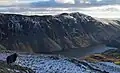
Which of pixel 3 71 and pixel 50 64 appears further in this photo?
pixel 50 64

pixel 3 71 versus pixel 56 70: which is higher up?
pixel 3 71

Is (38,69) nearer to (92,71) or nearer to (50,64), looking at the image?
(50,64)

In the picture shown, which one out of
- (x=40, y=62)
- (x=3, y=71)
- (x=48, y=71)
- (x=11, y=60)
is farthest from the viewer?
(x=40, y=62)

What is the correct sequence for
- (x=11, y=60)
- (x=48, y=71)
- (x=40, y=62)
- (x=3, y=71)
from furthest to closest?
(x=40, y=62) → (x=11, y=60) → (x=48, y=71) → (x=3, y=71)

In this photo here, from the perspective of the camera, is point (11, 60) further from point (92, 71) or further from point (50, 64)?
point (92, 71)

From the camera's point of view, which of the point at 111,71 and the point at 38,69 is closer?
the point at 38,69

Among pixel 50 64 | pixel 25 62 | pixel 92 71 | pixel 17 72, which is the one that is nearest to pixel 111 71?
pixel 92 71

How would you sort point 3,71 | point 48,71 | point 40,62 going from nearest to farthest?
1. point 3,71
2. point 48,71
3. point 40,62

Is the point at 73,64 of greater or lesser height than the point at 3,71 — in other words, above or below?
below

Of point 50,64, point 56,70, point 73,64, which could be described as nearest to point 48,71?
point 56,70

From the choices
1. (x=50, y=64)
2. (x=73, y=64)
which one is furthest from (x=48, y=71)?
(x=73, y=64)
